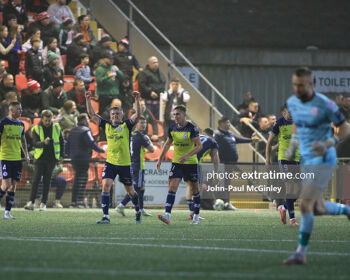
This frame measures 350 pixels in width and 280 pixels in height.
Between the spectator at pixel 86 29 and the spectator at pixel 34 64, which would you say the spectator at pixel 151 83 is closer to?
the spectator at pixel 86 29

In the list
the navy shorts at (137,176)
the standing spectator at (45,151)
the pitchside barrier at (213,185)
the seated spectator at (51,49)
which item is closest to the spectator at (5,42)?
the seated spectator at (51,49)

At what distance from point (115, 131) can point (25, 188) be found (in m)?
6.54

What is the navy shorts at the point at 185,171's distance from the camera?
607 inches

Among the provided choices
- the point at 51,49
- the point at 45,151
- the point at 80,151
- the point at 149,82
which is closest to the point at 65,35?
the point at 51,49

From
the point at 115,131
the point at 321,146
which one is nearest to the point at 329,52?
the point at 115,131

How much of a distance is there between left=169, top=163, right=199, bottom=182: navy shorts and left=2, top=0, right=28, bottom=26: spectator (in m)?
9.75

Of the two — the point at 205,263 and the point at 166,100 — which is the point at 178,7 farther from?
the point at 205,263

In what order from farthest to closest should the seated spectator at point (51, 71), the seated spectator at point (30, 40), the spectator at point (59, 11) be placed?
the spectator at point (59, 11) < the seated spectator at point (51, 71) < the seated spectator at point (30, 40)

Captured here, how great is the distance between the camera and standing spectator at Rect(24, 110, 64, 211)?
784 inches

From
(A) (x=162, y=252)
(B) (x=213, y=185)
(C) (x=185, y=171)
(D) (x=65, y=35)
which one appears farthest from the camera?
(D) (x=65, y=35)

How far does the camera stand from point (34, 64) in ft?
71.6

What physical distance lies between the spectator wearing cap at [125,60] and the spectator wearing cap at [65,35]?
A: 5.01 feet

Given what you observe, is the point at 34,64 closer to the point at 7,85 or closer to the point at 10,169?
the point at 7,85

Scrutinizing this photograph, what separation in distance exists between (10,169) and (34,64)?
242 inches
